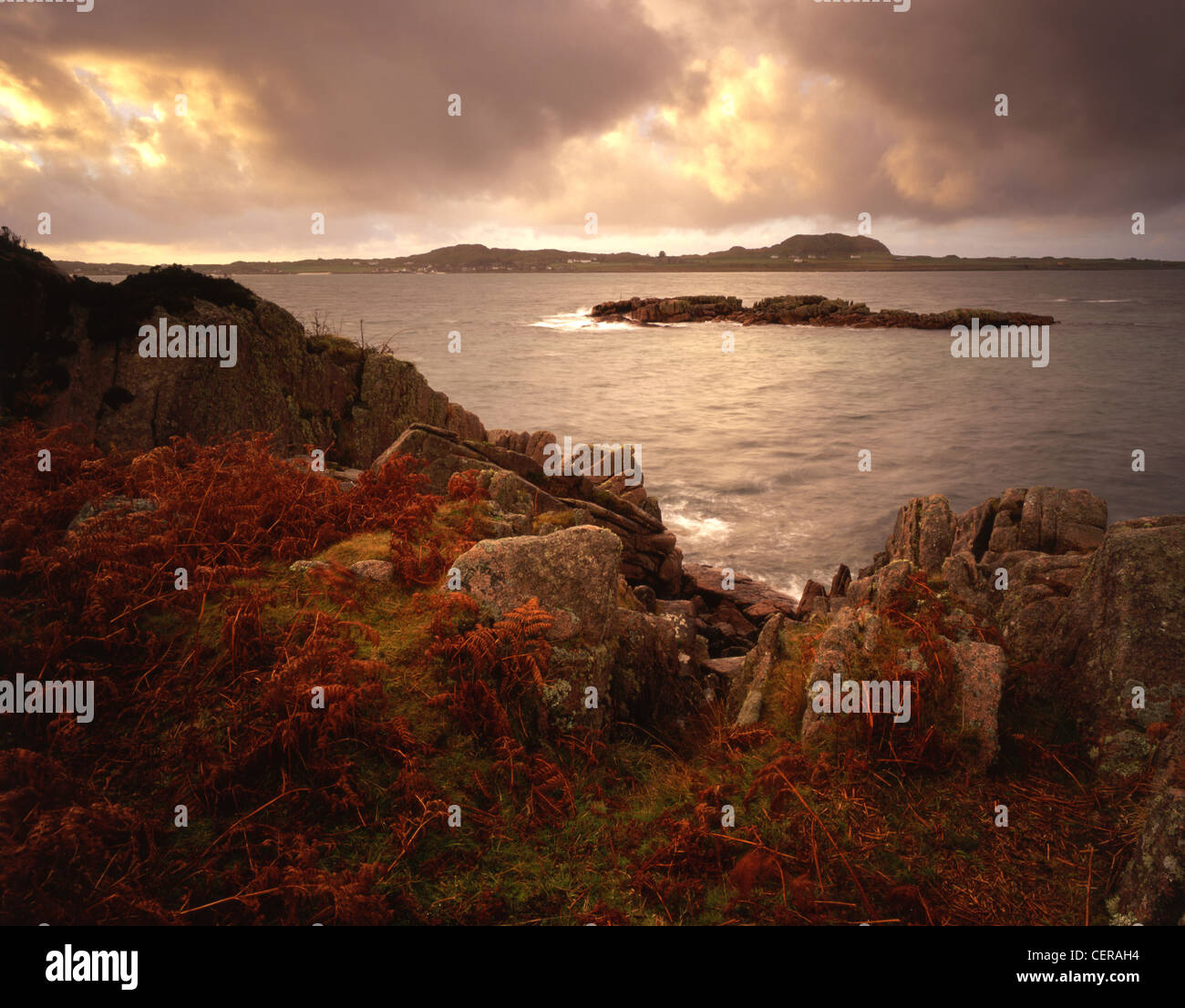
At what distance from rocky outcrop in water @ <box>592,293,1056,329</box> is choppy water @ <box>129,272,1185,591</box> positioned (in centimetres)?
847

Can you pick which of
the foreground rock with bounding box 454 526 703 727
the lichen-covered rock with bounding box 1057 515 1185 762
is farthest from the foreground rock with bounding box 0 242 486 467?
the lichen-covered rock with bounding box 1057 515 1185 762

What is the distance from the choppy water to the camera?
102 ft

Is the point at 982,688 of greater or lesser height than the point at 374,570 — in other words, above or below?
below

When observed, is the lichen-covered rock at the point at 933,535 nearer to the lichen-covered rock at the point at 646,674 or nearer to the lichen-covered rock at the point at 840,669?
the lichen-covered rock at the point at 840,669

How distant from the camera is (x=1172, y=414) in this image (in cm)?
4712

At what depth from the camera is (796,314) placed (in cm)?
12375

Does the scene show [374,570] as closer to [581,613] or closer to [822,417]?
[581,613]

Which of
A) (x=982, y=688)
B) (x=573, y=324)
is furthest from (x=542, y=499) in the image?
(x=573, y=324)

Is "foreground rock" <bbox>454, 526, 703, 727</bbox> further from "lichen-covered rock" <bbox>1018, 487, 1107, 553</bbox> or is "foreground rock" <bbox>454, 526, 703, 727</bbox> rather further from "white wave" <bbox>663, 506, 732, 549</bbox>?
"white wave" <bbox>663, 506, 732, 549</bbox>

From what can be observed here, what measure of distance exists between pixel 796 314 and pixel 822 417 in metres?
81.1

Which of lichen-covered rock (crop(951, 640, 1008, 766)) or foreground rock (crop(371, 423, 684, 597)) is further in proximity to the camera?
foreground rock (crop(371, 423, 684, 597))

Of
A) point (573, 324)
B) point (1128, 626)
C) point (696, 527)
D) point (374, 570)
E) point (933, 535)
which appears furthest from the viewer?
point (573, 324)
